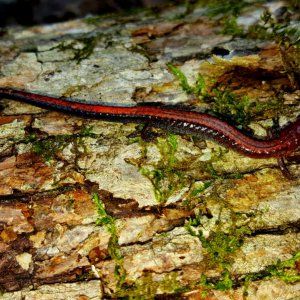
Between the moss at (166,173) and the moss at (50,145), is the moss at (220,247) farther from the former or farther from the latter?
the moss at (50,145)

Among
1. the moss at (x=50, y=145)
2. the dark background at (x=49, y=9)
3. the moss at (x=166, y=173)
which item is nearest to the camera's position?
the moss at (x=166, y=173)

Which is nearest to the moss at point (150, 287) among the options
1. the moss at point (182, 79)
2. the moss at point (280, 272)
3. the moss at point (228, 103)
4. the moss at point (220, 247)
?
the moss at point (220, 247)

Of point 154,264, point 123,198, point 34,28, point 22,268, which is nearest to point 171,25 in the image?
point 34,28

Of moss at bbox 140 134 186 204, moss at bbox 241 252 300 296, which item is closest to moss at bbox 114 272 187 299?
moss at bbox 241 252 300 296

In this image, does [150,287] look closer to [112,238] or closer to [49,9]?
[112,238]

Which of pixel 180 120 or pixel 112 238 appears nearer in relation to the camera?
pixel 112 238

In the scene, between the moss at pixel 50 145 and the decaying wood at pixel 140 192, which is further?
the moss at pixel 50 145

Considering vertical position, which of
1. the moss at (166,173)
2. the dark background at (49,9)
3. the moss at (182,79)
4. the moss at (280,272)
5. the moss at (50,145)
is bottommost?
the moss at (280,272)

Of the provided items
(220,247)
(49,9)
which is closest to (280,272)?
(220,247)
